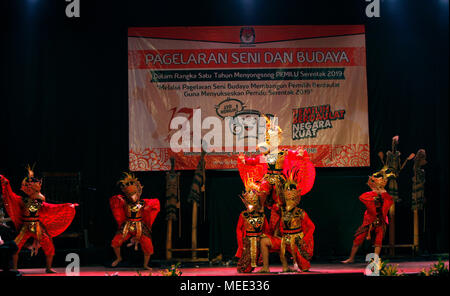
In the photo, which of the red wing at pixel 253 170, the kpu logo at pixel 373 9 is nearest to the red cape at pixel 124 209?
the red wing at pixel 253 170

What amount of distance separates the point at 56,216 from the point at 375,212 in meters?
3.54

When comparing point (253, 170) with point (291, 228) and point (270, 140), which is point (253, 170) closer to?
point (270, 140)

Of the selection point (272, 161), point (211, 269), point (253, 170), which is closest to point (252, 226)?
point (253, 170)

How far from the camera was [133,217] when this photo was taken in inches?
265

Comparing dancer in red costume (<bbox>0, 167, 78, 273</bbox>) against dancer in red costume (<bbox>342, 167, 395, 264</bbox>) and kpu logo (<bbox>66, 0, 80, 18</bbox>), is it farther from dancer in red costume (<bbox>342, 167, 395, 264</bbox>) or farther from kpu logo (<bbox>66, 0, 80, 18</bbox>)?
dancer in red costume (<bbox>342, 167, 395, 264</bbox>)

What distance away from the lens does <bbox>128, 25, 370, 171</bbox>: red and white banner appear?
751cm

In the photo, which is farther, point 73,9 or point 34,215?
point 73,9

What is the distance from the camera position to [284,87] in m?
7.57

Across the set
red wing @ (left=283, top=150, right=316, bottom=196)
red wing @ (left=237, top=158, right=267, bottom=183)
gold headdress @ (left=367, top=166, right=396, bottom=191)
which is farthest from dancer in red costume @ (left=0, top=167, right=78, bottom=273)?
gold headdress @ (left=367, top=166, right=396, bottom=191)

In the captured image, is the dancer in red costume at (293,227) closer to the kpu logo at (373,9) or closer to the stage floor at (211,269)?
the stage floor at (211,269)

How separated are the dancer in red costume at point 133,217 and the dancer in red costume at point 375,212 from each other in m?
2.37

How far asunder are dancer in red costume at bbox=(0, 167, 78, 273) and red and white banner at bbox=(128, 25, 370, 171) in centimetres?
137

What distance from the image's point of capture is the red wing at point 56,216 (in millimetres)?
6473
